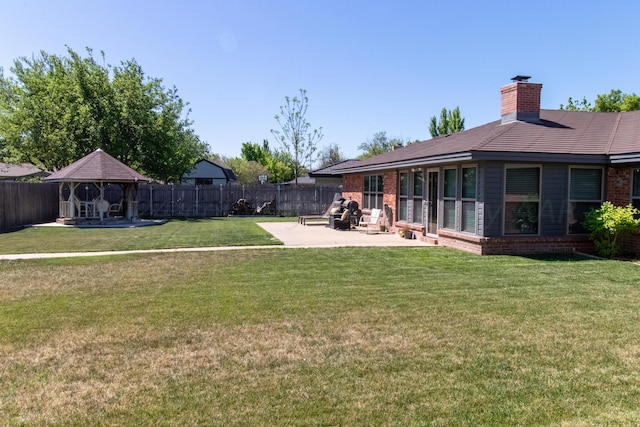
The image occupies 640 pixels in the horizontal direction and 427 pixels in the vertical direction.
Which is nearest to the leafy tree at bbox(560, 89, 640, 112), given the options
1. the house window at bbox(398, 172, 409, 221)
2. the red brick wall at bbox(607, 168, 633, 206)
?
the house window at bbox(398, 172, 409, 221)

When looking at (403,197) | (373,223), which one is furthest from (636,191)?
(373,223)

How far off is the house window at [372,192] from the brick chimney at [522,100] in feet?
19.0

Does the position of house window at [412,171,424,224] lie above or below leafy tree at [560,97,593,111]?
below

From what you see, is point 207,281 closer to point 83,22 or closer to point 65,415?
point 65,415

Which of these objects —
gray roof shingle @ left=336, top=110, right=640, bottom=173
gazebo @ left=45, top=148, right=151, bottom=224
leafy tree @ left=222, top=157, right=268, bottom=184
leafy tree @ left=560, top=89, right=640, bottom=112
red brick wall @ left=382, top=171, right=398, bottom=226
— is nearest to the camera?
gray roof shingle @ left=336, top=110, right=640, bottom=173

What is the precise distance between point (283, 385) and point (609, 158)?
10180mm

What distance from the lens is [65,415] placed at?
342cm

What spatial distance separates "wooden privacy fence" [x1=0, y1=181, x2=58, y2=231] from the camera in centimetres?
1844

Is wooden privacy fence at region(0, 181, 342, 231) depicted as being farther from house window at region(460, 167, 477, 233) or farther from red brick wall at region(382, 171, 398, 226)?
house window at region(460, 167, 477, 233)

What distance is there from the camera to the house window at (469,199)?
11.5 meters

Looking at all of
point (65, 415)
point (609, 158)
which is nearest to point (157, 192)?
point (609, 158)

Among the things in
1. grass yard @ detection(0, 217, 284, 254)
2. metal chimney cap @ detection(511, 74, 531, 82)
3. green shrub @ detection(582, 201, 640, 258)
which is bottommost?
grass yard @ detection(0, 217, 284, 254)

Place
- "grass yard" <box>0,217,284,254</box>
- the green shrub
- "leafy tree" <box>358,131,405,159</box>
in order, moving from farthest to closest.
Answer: "leafy tree" <box>358,131,405,159</box>
"grass yard" <box>0,217,284,254</box>
the green shrub

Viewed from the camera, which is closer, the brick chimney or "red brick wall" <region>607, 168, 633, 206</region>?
"red brick wall" <region>607, 168, 633, 206</region>
